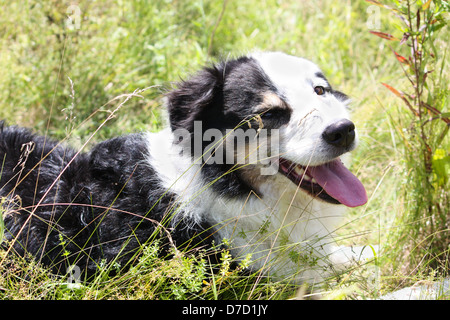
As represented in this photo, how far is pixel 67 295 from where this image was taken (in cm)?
228

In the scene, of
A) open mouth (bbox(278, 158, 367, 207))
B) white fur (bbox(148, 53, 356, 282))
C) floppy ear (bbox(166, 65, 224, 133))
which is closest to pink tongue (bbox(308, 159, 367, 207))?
open mouth (bbox(278, 158, 367, 207))

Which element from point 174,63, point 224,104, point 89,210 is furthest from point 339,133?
point 174,63

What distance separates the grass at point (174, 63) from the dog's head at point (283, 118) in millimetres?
371

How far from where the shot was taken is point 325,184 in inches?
105

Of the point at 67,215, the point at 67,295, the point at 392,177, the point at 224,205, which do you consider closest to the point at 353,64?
the point at 392,177

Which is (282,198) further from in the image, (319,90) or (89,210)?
(89,210)

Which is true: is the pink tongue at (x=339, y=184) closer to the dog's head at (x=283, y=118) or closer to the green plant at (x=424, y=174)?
the dog's head at (x=283, y=118)

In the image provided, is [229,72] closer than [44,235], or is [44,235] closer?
[44,235]

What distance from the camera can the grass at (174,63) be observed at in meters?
3.68

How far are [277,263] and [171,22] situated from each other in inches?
145

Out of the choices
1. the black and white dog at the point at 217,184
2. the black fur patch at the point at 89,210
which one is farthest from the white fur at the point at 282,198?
the black fur patch at the point at 89,210

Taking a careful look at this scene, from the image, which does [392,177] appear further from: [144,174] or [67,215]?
[67,215]

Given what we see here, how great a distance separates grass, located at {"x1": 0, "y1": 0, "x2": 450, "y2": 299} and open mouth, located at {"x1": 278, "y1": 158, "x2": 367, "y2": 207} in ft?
1.35

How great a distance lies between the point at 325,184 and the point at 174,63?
2.88 metres
